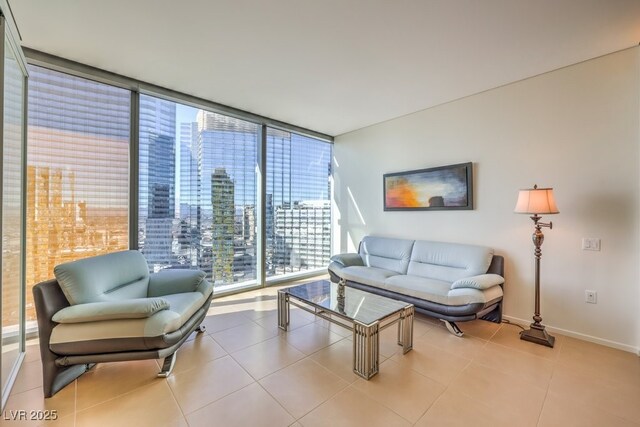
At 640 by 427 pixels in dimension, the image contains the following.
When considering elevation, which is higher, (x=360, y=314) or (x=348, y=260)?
(x=348, y=260)

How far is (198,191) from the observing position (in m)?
3.58

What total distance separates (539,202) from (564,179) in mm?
543

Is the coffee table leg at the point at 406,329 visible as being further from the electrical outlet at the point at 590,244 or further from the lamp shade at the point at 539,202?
the electrical outlet at the point at 590,244

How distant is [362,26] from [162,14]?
1527mm

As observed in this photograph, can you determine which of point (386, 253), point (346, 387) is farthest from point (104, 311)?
point (386, 253)

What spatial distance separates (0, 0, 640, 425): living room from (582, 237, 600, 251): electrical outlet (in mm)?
25

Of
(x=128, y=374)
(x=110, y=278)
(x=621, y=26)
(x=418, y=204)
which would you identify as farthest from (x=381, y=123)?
(x=128, y=374)

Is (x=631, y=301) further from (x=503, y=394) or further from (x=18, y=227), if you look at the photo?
(x=18, y=227)

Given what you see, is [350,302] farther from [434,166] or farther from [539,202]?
[434,166]

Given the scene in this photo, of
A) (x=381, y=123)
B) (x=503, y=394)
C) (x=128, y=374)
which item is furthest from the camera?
(x=381, y=123)

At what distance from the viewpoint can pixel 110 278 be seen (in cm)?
221

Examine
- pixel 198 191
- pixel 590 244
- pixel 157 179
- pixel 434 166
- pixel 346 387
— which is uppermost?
pixel 434 166

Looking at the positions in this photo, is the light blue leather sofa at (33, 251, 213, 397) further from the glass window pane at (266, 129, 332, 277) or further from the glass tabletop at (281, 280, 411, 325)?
the glass window pane at (266, 129, 332, 277)

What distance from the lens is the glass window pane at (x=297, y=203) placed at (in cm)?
438
